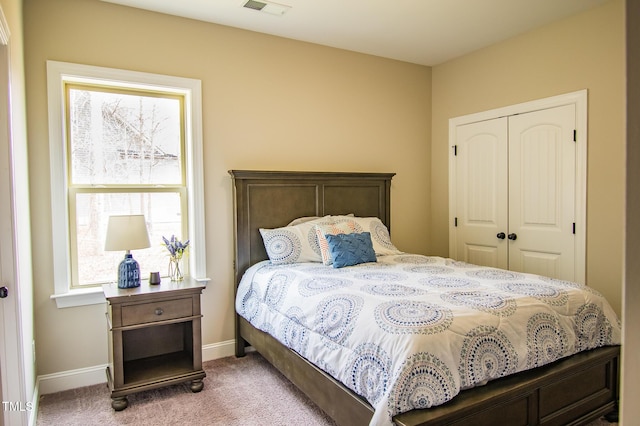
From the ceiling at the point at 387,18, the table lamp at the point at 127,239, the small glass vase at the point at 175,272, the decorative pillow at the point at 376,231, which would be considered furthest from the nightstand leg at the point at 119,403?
the ceiling at the point at 387,18

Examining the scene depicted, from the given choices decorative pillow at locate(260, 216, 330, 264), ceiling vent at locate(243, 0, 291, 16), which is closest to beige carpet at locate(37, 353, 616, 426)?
decorative pillow at locate(260, 216, 330, 264)

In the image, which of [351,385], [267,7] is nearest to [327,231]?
[351,385]

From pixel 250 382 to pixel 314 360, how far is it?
0.98 m

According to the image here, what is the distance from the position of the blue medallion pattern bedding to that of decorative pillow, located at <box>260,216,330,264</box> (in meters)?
0.39

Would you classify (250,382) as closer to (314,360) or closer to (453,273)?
(314,360)

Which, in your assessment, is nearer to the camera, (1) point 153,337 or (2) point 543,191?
(1) point 153,337

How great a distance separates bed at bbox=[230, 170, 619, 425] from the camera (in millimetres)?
1810

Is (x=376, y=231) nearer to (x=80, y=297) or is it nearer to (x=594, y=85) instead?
(x=594, y=85)

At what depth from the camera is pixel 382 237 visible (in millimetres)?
3822

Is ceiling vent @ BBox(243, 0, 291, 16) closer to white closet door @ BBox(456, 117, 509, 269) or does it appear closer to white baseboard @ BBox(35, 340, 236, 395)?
white closet door @ BBox(456, 117, 509, 269)

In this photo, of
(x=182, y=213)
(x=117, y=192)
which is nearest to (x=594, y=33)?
(x=182, y=213)

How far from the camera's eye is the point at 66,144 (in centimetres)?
302

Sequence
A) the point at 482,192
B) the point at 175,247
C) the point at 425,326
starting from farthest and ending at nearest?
the point at 482,192 < the point at 175,247 < the point at 425,326

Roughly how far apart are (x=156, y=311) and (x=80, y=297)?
62 centimetres
